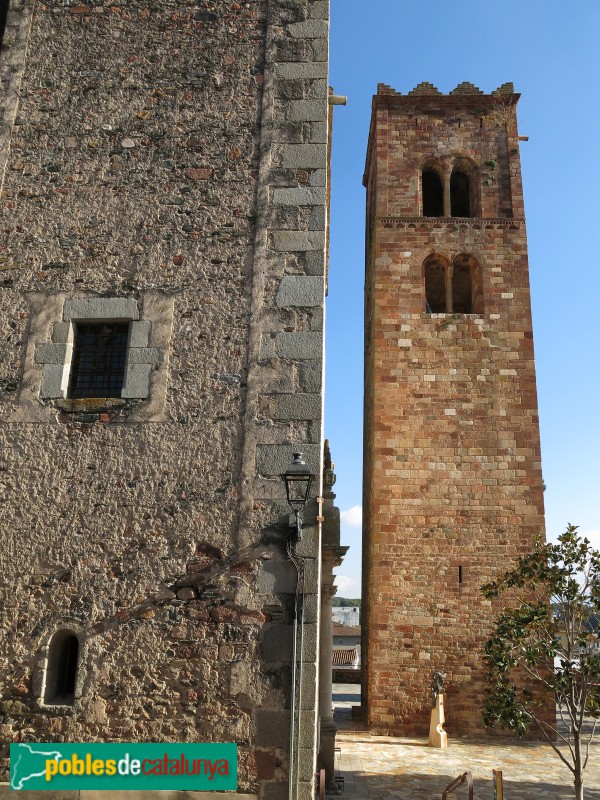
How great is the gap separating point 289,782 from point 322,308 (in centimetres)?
342

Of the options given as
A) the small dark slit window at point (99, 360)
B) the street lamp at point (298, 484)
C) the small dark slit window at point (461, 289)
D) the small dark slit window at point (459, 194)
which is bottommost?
the street lamp at point (298, 484)

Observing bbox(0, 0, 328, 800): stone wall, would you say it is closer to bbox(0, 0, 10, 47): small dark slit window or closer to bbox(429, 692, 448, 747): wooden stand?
bbox(0, 0, 10, 47): small dark slit window

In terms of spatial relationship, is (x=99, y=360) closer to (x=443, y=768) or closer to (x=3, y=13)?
(x=3, y=13)

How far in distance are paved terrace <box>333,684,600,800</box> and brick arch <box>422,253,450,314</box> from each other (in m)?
9.45

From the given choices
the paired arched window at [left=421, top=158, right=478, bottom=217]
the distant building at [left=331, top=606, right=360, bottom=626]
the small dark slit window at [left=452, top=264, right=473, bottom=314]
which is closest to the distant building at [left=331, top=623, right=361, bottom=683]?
the small dark slit window at [left=452, top=264, right=473, bottom=314]

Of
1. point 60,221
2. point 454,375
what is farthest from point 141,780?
point 454,375

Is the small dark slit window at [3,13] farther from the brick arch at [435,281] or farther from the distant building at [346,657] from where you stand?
the distant building at [346,657]

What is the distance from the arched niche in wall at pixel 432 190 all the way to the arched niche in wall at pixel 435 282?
1.95 metres

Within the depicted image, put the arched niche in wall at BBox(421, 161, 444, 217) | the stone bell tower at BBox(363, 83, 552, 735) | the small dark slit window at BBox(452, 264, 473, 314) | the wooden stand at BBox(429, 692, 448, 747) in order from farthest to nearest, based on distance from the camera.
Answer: the arched niche in wall at BBox(421, 161, 444, 217) → the small dark slit window at BBox(452, 264, 473, 314) → the stone bell tower at BBox(363, 83, 552, 735) → the wooden stand at BBox(429, 692, 448, 747)

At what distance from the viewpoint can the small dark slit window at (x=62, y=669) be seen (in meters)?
4.93

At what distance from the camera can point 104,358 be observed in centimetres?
574

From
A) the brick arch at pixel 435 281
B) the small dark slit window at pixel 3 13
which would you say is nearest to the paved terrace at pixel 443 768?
the small dark slit window at pixel 3 13

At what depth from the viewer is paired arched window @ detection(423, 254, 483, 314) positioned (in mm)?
16719

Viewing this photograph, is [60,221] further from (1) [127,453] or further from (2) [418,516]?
(2) [418,516]
